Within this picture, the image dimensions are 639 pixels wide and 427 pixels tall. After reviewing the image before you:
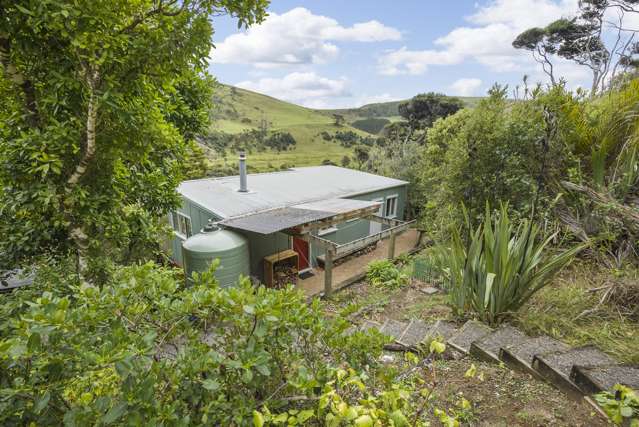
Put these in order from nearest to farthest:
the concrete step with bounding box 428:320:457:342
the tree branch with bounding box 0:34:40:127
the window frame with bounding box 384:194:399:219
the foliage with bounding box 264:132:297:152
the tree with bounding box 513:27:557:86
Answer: the tree branch with bounding box 0:34:40:127
the concrete step with bounding box 428:320:457:342
the window frame with bounding box 384:194:399:219
the tree with bounding box 513:27:557:86
the foliage with bounding box 264:132:297:152

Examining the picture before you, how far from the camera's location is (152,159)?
3.93 m

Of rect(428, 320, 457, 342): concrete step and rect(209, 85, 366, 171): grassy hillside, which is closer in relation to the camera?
rect(428, 320, 457, 342): concrete step

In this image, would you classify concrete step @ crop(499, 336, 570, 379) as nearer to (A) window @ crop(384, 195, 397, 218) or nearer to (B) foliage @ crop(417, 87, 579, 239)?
(B) foliage @ crop(417, 87, 579, 239)

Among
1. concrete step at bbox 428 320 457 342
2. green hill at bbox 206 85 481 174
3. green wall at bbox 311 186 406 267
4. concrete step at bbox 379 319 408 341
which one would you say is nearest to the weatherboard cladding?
green wall at bbox 311 186 406 267

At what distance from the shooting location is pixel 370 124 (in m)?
57.5

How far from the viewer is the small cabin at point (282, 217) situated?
8.21m

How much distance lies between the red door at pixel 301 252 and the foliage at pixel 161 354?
8.85 metres

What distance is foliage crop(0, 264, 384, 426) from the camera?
1210 millimetres

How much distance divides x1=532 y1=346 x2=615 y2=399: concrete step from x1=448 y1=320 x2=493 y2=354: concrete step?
2.34 feet

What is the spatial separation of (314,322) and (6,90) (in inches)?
129

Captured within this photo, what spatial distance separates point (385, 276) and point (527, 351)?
20.3ft

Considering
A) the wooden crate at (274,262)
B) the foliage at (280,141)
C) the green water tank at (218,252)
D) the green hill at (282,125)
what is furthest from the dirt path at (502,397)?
the foliage at (280,141)

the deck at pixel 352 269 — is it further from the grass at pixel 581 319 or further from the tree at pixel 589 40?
the tree at pixel 589 40

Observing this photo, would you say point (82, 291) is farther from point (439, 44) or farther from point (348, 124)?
point (348, 124)
